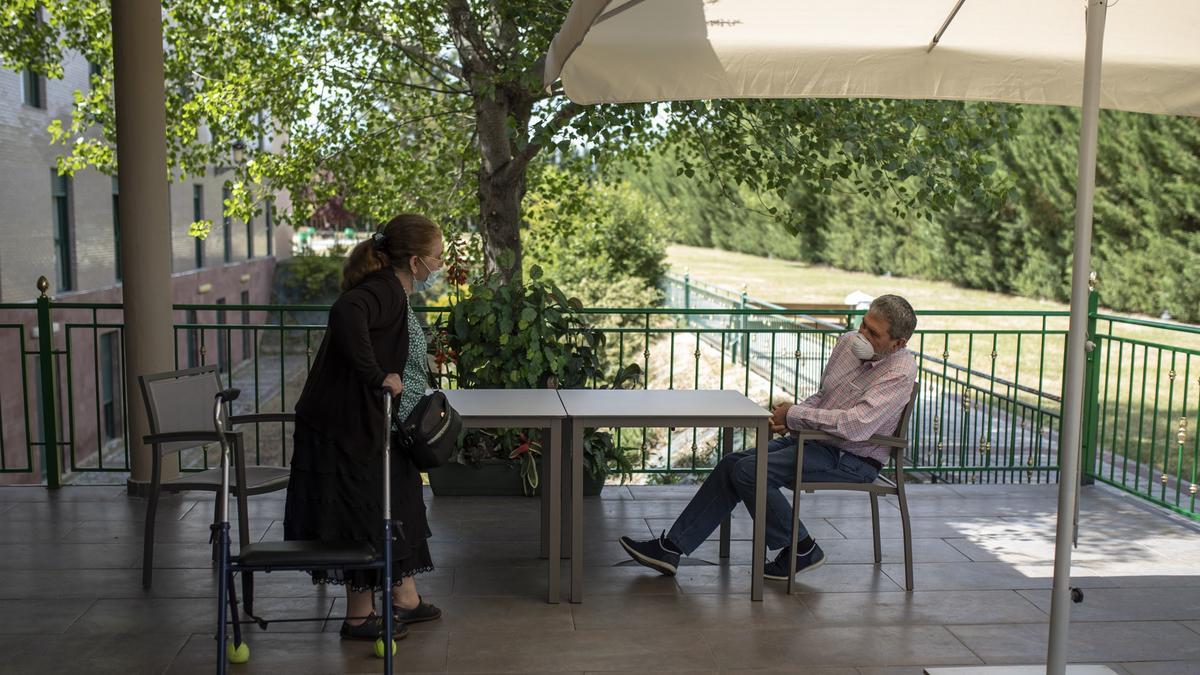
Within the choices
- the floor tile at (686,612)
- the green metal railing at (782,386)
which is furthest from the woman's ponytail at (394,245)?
the green metal railing at (782,386)

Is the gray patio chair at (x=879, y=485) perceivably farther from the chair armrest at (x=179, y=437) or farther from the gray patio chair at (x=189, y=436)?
the chair armrest at (x=179, y=437)

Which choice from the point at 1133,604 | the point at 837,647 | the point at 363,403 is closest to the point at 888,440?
the point at 837,647

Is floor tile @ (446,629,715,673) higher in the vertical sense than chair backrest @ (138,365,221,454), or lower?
lower

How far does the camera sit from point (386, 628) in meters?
3.61

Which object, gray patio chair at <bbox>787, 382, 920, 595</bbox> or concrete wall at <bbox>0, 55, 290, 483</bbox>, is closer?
gray patio chair at <bbox>787, 382, 920, 595</bbox>

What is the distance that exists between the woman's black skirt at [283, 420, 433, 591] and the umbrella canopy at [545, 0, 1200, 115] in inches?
63.4

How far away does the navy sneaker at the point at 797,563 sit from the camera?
4.94 m

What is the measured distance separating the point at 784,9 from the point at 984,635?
2574 mm

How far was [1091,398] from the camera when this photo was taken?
6500 mm

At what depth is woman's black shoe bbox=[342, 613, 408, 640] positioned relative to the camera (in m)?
4.13

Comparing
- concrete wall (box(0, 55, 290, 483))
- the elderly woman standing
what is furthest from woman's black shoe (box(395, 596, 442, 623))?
concrete wall (box(0, 55, 290, 483))

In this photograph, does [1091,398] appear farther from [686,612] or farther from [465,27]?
[465,27]

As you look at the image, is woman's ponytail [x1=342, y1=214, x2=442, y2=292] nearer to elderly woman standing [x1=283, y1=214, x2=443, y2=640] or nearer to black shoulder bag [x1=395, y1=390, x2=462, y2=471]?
elderly woman standing [x1=283, y1=214, x2=443, y2=640]

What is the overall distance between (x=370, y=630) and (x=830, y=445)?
7.12 feet
